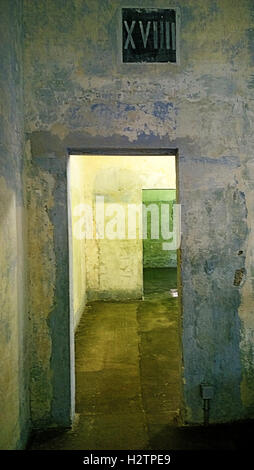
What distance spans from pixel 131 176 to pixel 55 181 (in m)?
4.57

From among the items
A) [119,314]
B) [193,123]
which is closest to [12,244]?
[193,123]

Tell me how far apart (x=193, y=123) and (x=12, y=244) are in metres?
1.81

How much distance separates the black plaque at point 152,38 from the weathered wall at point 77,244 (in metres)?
2.74

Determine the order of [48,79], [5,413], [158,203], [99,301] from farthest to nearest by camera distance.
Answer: [158,203], [99,301], [48,79], [5,413]

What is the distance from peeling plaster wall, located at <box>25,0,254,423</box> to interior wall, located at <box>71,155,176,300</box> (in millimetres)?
4330

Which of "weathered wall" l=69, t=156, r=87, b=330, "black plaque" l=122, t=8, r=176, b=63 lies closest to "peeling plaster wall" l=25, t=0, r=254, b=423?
"black plaque" l=122, t=8, r=176, b=63

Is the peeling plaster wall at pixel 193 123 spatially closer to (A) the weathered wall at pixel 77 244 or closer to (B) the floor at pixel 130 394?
(B) the floor at pixel 130 394

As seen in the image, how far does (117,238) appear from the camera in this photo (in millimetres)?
7387

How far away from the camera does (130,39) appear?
298 centimetres

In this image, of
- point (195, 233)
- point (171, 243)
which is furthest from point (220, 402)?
point (171, 243)

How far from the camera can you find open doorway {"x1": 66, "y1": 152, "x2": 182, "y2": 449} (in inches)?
127

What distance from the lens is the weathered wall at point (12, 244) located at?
7.62ft

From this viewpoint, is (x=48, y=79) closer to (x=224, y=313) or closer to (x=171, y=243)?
(x=224, y=313)

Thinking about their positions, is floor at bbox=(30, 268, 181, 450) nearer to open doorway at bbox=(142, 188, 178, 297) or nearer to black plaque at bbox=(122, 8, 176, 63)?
black plaque at bbox=(122, 8, 176, 63)
